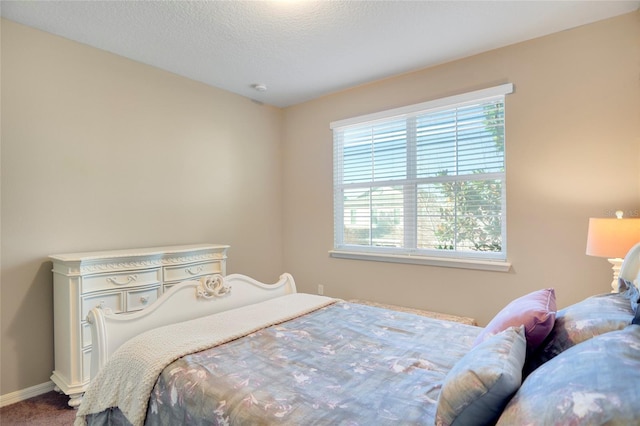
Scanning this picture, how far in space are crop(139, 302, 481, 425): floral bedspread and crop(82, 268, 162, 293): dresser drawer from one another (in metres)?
1.30

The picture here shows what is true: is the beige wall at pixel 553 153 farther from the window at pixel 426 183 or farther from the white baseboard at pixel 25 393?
the white baseboard at pixel 25 393

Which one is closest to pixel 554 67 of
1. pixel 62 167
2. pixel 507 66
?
pixel 507 66

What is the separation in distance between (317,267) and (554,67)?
2.90m

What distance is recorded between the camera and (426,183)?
3207 millimetres

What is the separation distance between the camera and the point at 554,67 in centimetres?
255

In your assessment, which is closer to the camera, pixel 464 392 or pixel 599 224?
pixel 464 392

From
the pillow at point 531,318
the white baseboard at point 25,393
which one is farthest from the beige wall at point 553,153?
the white baseboard at point 25,393

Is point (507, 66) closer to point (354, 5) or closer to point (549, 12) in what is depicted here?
point (549, 12)

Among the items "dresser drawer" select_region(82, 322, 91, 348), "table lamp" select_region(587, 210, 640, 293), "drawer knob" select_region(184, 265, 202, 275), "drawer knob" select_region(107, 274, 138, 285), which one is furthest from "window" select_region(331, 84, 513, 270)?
"dresser drawer" select_region(82, 322, 91, 348)

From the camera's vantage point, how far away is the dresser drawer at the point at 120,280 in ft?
7.45

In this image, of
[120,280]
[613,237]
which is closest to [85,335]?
[120,280]

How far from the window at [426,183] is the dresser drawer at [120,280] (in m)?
1.90

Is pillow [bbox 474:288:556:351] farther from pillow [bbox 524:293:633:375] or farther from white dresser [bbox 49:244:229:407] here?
white dresser [bbox 49:244:229:407]

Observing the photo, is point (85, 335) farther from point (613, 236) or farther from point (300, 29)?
point (613, 236)
